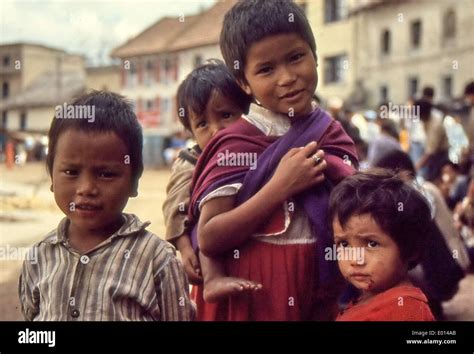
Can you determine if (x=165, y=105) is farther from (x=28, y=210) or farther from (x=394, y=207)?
(x=394, y=207)

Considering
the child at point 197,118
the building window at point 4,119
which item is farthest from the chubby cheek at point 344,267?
the building window at point 4,119

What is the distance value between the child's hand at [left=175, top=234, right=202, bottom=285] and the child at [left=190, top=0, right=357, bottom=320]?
115 millimetres

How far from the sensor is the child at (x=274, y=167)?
1490mm

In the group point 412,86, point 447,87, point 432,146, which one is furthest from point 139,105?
point 432,146

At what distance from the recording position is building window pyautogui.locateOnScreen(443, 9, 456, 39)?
2.25 meters

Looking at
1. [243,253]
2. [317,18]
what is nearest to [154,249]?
[243,253]

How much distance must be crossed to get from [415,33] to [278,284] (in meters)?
1.16

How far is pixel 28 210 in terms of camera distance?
2.05 metres

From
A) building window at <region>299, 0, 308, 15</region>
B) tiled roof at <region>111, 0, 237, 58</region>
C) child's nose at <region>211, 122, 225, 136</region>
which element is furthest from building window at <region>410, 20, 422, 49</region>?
child's nose at <region>211, 122, 225, 136</region>

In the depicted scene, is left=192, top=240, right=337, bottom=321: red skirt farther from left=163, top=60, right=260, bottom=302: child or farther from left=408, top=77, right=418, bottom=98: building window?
left=408, top=77, right=418, bottom=98: building window

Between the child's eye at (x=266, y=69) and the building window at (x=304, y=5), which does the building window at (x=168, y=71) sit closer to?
the building window at (x=304, y=5)

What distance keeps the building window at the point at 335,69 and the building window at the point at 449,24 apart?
1.12ft
